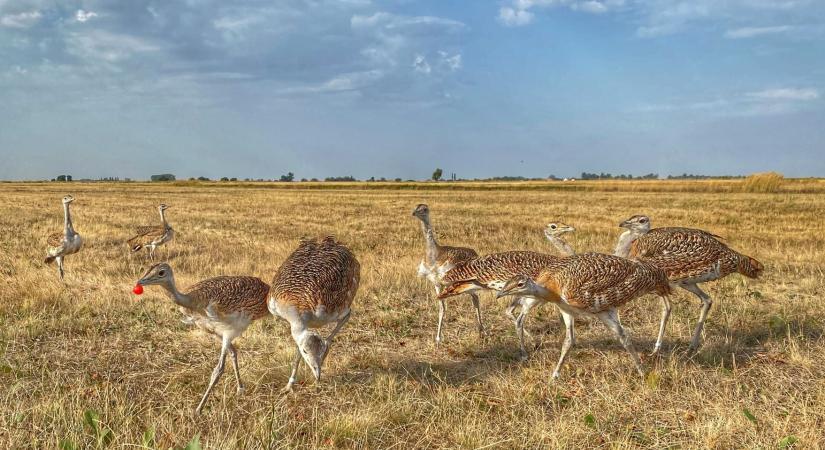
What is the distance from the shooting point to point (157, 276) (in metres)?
5.49

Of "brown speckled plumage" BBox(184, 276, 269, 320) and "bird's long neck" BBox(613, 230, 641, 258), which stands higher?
"bird's long neck" BBox(613, 230, 641, 258)

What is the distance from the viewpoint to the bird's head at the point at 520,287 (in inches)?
209

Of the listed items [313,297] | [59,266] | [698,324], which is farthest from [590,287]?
[59,266]

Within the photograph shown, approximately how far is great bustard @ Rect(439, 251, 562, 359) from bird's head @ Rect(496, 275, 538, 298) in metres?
0.58

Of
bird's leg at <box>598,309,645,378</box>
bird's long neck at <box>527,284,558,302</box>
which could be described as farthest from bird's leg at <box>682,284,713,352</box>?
bird's long neck at <box>527,284,558,302</box>

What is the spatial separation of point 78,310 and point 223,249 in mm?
6731

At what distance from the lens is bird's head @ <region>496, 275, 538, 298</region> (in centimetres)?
532

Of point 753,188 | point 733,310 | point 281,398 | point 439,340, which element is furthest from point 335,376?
point 753,188

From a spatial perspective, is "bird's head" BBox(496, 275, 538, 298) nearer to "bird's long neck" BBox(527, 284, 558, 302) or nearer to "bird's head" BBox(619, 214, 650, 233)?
"bird's long neck" BBox(527, 284, 558, 302)

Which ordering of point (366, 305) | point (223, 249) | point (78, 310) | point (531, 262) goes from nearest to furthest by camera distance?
point (531, 262)
point (78, 310)
point (366, 305)
point (223, 249)

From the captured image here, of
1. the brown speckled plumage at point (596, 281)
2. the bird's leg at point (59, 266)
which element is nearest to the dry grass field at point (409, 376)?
the bird's leg at point (59, 266)

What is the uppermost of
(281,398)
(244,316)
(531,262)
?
(531,262)

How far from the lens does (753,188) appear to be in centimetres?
5084

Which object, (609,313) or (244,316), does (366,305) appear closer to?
(244,316)
